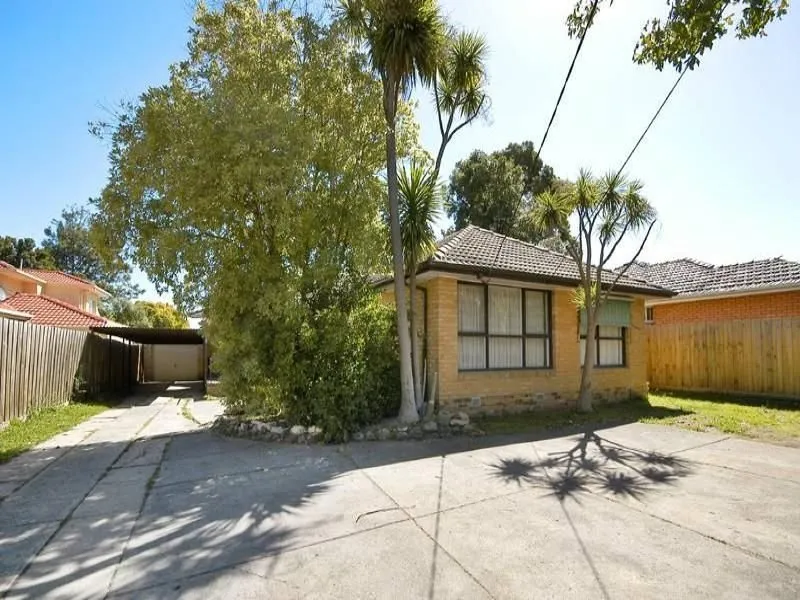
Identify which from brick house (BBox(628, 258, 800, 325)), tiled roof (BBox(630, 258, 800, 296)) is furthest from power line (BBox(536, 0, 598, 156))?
tiled roof (BBox(630, 258, 800, 296))

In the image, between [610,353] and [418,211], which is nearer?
[418,211]

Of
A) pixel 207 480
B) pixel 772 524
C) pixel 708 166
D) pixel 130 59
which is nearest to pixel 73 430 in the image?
pixel 207 480

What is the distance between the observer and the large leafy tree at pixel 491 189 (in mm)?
24234

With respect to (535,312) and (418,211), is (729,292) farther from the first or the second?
(418,211)

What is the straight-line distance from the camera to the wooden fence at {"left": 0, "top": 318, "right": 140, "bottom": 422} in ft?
27.7

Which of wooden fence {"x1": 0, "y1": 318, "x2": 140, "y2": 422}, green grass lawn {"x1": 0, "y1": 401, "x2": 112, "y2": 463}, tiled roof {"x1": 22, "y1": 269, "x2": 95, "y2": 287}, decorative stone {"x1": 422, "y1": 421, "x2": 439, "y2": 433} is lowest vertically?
green grass lawn {"x1": 0, "y1": 401, "x2": 112, "y2": 463}

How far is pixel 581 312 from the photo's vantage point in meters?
11.1

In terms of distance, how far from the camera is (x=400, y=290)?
26.3 feet

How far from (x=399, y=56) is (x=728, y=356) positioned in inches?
485

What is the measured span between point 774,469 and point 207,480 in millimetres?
7047

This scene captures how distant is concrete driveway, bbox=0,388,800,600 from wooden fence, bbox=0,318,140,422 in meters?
2.74

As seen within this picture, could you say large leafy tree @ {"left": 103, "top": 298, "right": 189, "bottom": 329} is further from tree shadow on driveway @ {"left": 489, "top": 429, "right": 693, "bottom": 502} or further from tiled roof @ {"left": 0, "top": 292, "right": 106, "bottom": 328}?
tree shadow on driveway @ {"left": 489, "top": 429, "right": 693, "bottom": 502}

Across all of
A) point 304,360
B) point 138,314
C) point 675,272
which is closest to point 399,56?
point 304,360

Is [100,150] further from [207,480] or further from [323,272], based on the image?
[207,480]
